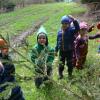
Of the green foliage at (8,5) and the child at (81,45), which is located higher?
the child at (81,45)

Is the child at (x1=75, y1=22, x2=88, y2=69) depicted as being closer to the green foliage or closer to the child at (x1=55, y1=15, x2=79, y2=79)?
the child at (x1=55, y1=15, x2=79, y2=79)

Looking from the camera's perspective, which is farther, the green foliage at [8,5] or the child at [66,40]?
the green foliage at [8,5]

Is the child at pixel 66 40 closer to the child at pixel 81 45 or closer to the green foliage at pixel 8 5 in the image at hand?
the child at pixel 81 45

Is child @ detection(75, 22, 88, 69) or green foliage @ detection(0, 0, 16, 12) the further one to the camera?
green foliage @ detection(0, 0, 16, 12)

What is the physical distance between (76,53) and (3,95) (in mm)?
5928

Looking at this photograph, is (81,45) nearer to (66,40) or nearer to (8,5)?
(66,40)

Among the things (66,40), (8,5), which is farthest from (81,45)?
(8,5)

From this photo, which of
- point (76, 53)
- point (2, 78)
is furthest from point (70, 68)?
point (2, 78)

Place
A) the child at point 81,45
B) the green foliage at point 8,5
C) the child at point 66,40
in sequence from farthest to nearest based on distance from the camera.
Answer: the green foliage at point 8,5 < the child at point 66,40 < the child at point 81,45

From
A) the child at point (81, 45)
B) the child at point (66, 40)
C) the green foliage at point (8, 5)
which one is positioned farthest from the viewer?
the green foliage at point (8, 5)

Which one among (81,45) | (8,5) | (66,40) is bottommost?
(8,5)

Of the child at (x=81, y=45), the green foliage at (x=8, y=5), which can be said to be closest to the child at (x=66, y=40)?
the child at (x=81, y=45)

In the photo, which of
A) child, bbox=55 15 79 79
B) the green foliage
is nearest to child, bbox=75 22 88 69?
child, bbox=55 15 79 79

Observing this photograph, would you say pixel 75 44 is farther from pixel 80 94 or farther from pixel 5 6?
pixel 5 6
